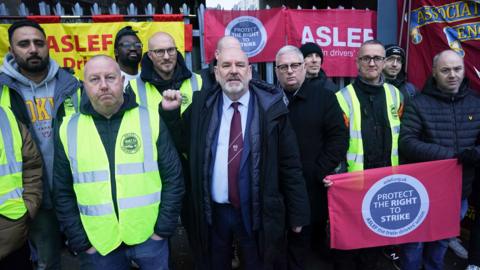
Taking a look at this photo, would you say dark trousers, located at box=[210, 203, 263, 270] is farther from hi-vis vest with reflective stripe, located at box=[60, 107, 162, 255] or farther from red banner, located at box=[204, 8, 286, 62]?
red banner, located at box=[204, 8, 286, 62]

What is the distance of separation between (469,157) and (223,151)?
6.93ft

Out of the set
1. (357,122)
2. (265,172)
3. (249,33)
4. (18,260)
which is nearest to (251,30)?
(249,33)

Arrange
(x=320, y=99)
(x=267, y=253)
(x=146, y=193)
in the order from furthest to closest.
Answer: (x=320, y=99), (x=267, y=253), (x=146, y=193)

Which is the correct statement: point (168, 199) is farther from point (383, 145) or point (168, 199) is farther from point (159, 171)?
point (383, 145)

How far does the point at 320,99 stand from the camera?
9.15 feet

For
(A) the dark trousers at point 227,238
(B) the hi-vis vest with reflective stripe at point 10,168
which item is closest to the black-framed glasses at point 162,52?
(B) the hi-vis vest with reflective stripe at point 10,168

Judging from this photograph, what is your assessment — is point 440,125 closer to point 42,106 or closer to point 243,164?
point 243,164

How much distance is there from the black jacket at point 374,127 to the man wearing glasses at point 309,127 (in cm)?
26

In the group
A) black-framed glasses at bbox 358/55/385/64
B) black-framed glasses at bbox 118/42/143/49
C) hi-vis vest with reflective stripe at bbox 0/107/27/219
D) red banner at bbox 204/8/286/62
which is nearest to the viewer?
hi-vis vest with reflective stripe at bbox 0/107/27/219

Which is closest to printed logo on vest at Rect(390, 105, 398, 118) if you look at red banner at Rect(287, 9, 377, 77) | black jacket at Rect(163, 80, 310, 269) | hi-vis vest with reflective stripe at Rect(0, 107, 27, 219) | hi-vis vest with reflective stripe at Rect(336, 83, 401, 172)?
hi-vis vest with reflective stripe at Rect(336, 83, 401, 172)

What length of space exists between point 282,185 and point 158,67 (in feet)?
5.13

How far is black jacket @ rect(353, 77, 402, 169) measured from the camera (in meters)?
2.93

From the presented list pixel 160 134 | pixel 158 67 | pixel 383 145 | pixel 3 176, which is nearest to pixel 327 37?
pixel 383 145

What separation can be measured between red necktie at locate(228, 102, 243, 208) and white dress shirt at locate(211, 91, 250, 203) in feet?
0.08
